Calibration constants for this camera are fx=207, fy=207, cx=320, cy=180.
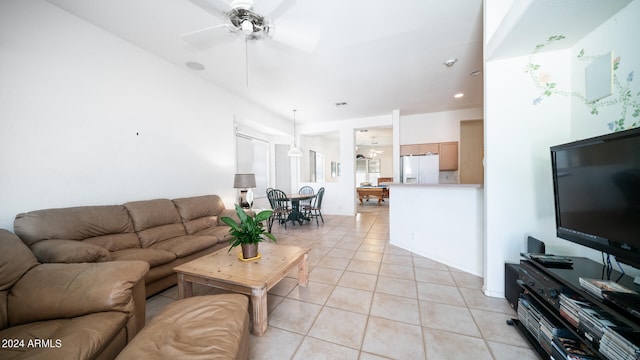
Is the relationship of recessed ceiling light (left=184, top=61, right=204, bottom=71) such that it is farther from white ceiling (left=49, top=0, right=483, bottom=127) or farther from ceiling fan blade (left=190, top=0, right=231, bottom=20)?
ceiling fan blade (left=190, top=0, right=231, bottom=20)

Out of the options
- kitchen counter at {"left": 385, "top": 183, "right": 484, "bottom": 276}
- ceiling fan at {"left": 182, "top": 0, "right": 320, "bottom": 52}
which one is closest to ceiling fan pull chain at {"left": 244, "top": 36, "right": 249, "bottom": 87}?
ceiling fan at {"left": 182, "top": 0, "right": 320, "bottom": 52}

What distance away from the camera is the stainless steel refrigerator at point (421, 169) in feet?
18.4

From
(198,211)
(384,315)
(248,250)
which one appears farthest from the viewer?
(198,211)

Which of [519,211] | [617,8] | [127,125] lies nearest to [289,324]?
[519,211]

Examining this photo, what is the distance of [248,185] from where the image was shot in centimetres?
384

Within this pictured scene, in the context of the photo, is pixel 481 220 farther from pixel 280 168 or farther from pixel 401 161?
pixel 280 168

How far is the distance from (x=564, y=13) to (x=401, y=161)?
4532 millimetres

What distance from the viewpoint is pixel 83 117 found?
7.36ft

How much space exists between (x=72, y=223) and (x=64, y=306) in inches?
48.4

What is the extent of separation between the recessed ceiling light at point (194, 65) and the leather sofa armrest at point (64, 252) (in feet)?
8.85

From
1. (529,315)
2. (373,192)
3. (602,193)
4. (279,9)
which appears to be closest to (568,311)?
(529,315)

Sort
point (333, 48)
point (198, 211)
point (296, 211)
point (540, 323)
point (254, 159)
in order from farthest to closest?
point (254, 159), point (296, 211), point (198, 211), point (333, 48), point (540, 323)

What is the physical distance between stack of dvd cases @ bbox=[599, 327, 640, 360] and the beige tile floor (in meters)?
0.60

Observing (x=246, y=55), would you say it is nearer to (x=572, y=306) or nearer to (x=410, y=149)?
(x=572, y=306)
